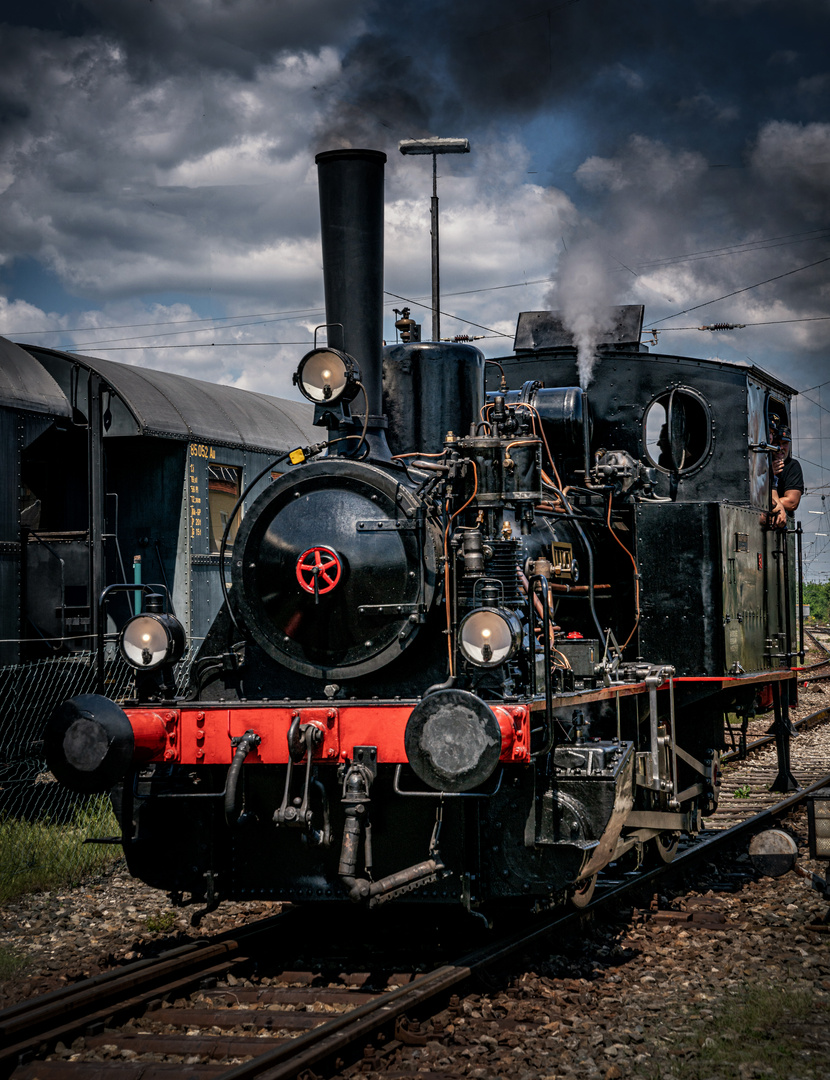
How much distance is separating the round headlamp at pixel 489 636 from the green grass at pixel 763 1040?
163cm

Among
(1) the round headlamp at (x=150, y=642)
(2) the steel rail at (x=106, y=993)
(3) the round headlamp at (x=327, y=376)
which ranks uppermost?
(3) the round headlamp at (x=327, y=376)

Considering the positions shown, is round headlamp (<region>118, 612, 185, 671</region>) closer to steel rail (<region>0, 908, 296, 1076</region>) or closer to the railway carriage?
steel rail (<region>0, 908, 296, 1076</region>)

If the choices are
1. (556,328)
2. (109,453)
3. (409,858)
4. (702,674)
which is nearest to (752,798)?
(702,674)

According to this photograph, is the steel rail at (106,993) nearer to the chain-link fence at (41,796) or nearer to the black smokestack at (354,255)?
the chain-link fence at (41,796)

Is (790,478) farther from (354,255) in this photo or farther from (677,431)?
(354,255)

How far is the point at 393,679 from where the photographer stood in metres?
5.73

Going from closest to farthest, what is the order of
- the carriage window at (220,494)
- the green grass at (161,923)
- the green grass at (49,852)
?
the green grass at (161,923)
the green grass at (49,852)
the carriage window at (220,494)

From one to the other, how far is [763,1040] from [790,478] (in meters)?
5.36

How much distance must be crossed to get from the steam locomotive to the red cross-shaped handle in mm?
12

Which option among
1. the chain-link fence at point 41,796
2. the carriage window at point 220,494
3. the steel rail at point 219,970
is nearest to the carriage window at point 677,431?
the steel rail at point 219,970

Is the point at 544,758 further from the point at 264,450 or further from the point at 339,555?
the point at 264,450

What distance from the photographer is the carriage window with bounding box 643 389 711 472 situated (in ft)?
26.3

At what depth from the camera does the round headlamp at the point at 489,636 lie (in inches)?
198

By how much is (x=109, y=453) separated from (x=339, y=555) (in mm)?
5484
